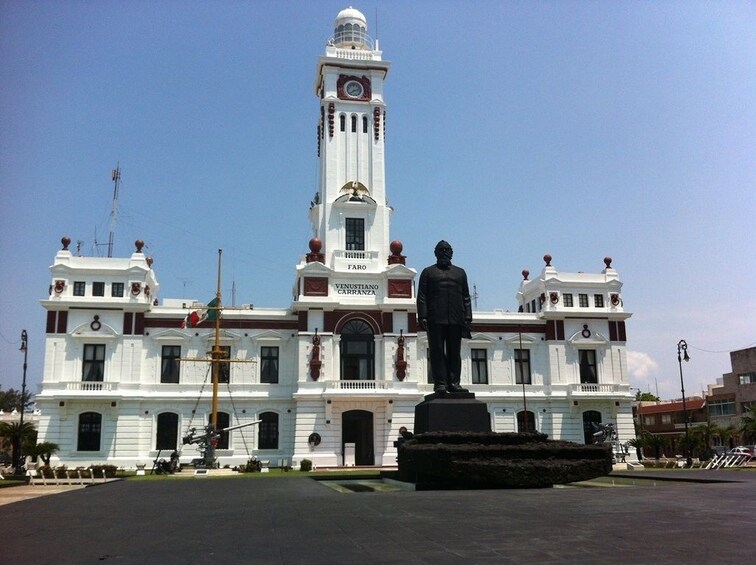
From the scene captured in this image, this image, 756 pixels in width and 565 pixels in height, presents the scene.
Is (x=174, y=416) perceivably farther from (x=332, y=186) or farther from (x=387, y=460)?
(x=332, y=186)

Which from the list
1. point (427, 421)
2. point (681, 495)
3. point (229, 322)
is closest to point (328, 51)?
point (229, 322)

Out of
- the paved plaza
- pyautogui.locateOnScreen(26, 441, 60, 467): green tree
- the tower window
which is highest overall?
the tower window

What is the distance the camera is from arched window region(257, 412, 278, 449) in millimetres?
40875

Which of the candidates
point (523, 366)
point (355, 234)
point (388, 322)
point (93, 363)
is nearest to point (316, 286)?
point (388, 322)

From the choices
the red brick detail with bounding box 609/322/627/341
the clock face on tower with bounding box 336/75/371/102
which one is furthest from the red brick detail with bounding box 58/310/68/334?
the red brick detail with bounding box 609/322/627/341

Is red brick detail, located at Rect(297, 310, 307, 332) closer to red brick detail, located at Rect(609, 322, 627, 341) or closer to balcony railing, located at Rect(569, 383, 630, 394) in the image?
balcony railing, located at Rect(569, 383, 630, 394)

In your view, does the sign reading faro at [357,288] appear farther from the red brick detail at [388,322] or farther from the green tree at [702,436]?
the green tree at [702,436]

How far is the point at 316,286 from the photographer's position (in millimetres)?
40938

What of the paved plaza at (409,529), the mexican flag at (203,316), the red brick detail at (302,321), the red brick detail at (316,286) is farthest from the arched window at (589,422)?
the paved plaza at (409,529)

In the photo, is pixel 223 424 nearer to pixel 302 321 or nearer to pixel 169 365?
pixel 169 365

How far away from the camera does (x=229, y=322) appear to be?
137 ft

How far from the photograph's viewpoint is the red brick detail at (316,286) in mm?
40812

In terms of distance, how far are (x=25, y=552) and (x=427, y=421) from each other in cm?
1137

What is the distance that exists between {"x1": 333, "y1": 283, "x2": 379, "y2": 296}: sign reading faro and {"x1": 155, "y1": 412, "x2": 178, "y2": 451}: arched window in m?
11.9
